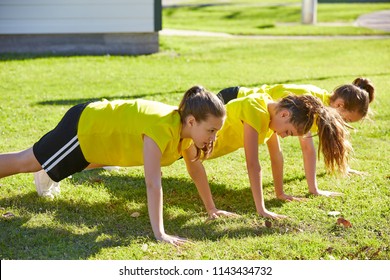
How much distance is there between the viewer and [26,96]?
28.4 ft

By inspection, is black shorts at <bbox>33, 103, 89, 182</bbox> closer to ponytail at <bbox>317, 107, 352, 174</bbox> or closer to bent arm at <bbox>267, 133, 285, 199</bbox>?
bent arm at <bbox>267, 133, 285, 199</bbox>

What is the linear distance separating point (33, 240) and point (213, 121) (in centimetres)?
125

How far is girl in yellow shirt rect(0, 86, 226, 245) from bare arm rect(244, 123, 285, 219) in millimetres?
251

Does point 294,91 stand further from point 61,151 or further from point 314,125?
point 61,151

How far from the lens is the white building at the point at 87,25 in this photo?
511 inches

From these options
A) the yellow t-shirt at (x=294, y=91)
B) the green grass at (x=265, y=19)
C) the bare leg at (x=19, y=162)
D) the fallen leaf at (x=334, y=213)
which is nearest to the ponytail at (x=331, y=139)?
the fallen leaf at (x=334, y=213)

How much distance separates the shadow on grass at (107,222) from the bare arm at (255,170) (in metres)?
0.08

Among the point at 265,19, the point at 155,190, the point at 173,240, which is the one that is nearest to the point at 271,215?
the point at 173,240

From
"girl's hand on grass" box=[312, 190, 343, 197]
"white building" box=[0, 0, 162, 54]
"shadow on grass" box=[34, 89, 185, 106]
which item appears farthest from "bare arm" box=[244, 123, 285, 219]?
"white building" box=[0, 0, 162, 54]

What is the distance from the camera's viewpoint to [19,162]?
179 inches

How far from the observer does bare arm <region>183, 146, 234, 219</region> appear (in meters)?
4.60

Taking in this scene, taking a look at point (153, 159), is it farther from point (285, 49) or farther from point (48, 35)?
point (285, 49)

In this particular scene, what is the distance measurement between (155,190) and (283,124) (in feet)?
3.28

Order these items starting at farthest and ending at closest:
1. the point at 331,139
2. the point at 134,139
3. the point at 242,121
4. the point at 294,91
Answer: the point at 294,91
the point at 242,121
the point at 331,139
the point at 134,139
